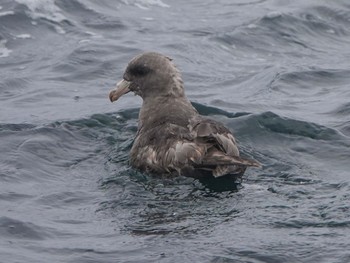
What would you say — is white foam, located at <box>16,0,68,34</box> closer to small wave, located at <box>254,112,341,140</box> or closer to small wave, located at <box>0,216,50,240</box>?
small wave, located at <box>254,112,341,140</box>

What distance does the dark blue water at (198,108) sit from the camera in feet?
29.0

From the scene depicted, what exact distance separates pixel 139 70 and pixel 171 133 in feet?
5.19

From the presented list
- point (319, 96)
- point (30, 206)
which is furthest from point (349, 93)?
point (30, 206)

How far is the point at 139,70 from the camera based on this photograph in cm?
1191

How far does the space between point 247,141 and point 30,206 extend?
313 cm

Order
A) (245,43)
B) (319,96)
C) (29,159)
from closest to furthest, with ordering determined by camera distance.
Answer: (29,159) < (319,96) < (245,43)

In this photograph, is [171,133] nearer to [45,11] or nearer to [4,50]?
[4,50]

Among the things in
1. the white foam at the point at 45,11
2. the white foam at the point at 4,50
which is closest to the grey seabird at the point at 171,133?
the white foam at the point at 4,50

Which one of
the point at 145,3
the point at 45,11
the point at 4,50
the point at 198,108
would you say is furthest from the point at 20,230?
the point at 145,3

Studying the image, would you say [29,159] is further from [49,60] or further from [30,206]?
[49,60]

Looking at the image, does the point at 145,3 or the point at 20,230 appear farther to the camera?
the point at 145,3

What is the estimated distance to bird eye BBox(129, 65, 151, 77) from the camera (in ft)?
38.9

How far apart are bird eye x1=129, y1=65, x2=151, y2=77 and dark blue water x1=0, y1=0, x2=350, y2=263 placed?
0.80 metres

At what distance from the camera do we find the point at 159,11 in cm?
1880
